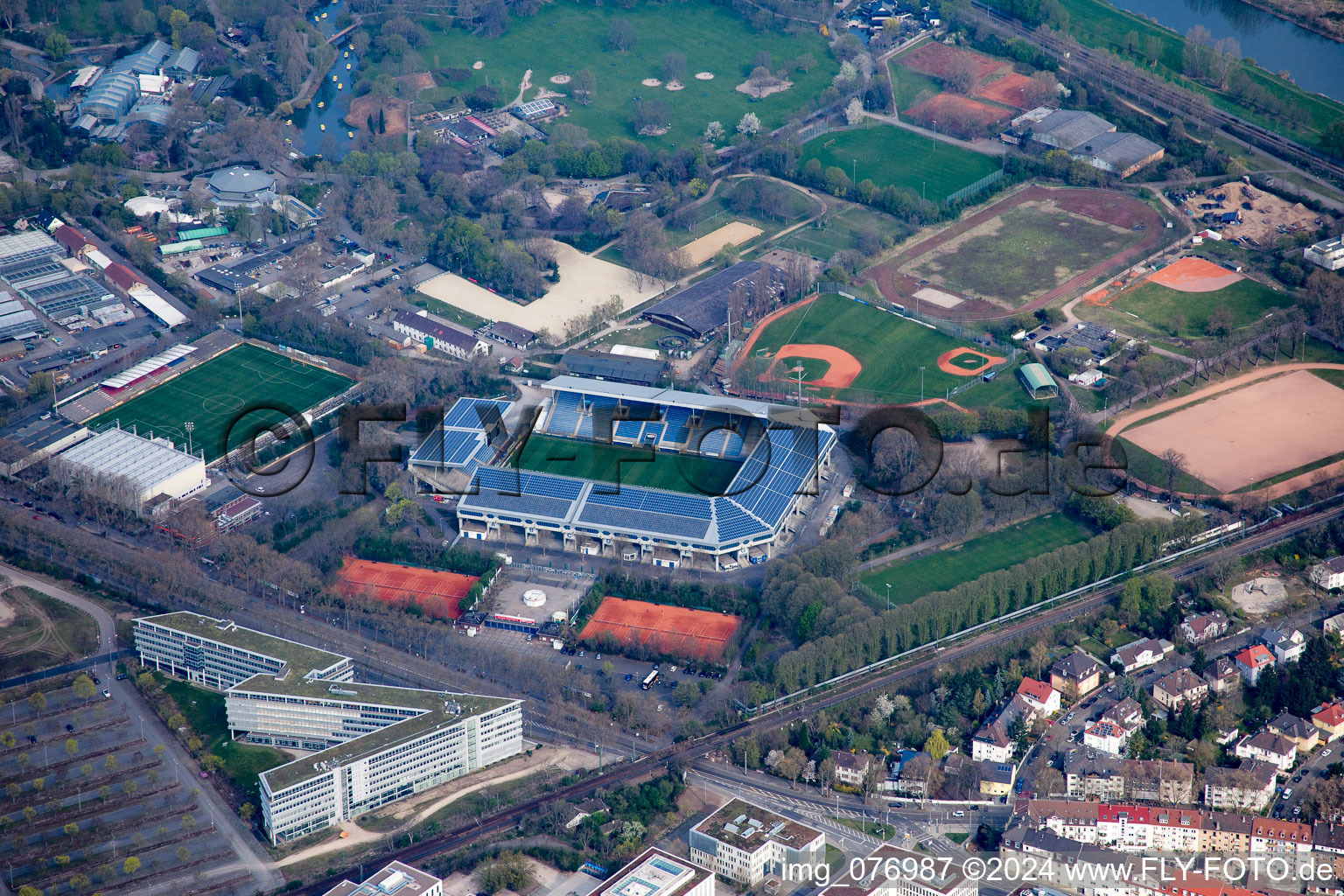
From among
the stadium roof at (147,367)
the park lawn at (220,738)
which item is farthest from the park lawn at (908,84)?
the park lawn at (220,738)

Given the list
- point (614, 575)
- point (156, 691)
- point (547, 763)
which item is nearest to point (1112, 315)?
point (614, 575)

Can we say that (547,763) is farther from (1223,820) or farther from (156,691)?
(1223,820)

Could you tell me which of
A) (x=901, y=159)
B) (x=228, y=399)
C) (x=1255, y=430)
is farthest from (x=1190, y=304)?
(x=228, y=399)

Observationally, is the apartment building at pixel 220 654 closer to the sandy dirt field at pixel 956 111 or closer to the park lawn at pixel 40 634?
the park lawn at pixel 40 634

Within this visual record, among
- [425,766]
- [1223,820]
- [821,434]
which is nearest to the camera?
[1223,820]

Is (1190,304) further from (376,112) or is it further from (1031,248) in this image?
(376,112)

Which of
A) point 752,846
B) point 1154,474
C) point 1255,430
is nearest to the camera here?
point 752,846

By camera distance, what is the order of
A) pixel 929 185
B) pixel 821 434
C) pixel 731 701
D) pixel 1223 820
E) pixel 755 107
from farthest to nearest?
pixel 755 107
pixel 929 185
pixel 821 434
pixel 731 701
pixel 1223 820
